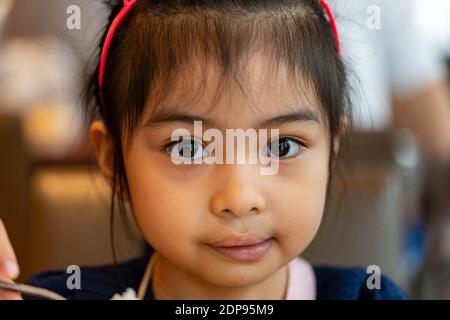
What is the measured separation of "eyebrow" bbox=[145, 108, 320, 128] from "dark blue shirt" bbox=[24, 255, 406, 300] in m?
0.18

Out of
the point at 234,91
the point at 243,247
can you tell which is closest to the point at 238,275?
the point at 243,247

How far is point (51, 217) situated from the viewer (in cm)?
91

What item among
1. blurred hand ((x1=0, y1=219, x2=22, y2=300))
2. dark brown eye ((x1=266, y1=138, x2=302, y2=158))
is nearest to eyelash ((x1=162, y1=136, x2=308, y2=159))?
dark brown eye ((x1=266, y1=138, x2=302, y2=158))

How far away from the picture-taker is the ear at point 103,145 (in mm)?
610

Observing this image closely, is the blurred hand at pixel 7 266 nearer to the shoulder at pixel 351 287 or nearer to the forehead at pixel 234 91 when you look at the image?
the forehead at pixel 234 91

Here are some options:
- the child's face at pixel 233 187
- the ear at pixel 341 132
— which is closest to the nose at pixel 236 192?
the child's face at pixel 233 187

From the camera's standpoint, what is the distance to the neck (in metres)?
0.60

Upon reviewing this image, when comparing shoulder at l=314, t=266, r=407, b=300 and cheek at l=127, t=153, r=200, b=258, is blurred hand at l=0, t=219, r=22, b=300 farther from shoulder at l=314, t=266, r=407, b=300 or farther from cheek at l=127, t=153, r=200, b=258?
shoulder at l=314, t=266, r=407, b=300

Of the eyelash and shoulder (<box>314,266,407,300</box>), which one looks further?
shoulder (<box>314,266,407,300</box>)

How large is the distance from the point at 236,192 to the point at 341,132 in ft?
0.46

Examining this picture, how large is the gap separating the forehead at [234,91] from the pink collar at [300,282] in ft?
0.62

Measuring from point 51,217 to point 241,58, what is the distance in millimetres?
495
